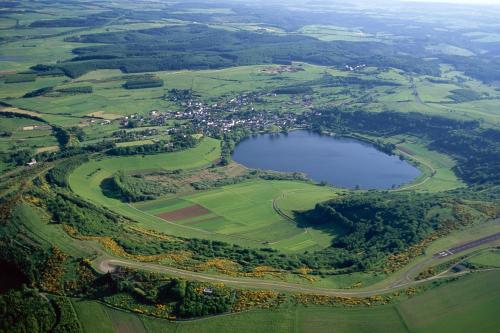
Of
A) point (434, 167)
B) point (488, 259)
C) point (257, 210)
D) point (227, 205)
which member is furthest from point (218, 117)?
point (488, 259)

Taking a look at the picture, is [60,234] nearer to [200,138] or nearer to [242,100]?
[200,138]

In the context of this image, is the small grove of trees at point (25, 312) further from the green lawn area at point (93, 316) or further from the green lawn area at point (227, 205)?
the green lawn area at point (227, 205)

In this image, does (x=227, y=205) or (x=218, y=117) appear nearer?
(x=227, y=205)

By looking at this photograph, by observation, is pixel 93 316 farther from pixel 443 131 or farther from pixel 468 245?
pixel 443 131

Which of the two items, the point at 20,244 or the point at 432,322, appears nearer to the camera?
the point at 432,322

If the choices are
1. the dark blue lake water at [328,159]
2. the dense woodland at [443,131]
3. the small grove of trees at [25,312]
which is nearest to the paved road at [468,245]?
the dense woodland at [443,131]

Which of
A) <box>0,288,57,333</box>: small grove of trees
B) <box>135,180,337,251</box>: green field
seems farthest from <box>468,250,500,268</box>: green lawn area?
<box>0,288,57,333</box>: small grove of trees

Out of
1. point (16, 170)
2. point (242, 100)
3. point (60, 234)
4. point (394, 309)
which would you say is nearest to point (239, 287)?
point (394, 309)
